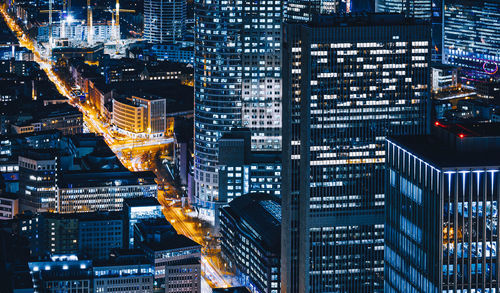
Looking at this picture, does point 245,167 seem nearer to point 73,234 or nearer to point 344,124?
point 73,234

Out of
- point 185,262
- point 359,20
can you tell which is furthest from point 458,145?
point 185,262

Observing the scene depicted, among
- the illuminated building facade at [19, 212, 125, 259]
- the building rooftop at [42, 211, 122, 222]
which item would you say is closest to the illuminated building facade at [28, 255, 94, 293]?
the illuminated building facade at [19, 212, 125, 259]

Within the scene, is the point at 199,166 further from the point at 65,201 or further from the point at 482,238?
the point at 482,238

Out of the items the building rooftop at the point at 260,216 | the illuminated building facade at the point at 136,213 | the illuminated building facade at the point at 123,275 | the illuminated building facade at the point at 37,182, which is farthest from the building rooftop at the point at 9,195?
the illuminated building facade at the point at 123,275

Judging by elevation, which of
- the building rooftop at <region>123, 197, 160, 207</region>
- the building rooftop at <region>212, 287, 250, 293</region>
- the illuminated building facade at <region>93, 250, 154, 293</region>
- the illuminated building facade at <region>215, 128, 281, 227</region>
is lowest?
the building rooftop at <region>212, 287, 250, 293</region>

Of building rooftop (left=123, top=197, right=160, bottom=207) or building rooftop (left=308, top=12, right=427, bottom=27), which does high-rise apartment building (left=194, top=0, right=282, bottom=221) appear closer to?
building rooftop (left=123, top=197, right=160, bottom=207)

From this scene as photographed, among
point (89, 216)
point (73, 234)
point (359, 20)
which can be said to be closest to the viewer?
point (359, 20)

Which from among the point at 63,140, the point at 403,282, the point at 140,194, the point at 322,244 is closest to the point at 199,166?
the point at 140,194
